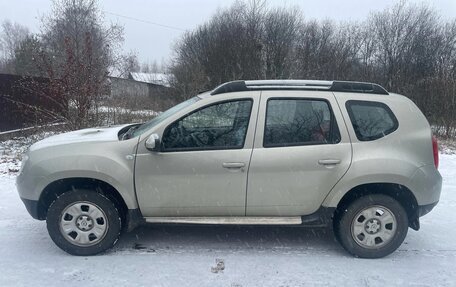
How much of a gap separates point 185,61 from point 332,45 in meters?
11.2

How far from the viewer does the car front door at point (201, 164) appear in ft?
12.3

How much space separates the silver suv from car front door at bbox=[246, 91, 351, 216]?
0.01 metres

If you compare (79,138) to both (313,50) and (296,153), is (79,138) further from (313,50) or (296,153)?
(313,50)

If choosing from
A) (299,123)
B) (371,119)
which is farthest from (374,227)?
(299,123)

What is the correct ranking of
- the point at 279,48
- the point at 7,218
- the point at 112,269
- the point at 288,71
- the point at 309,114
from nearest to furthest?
the point at 112,269 → the point at 309,114 → the point at 7,218 → the point at 288,71 → the point at 279,48

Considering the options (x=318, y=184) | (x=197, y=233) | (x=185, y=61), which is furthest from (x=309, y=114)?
(x=185, y=61)

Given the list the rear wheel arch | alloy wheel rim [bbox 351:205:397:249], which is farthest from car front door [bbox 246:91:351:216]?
alloy wheel rim [bbox 351:205:397:249]

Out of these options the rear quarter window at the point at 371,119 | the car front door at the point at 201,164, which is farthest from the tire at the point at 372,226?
the car front door at the point at 201,164

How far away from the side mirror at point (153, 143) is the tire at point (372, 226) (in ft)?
6.63

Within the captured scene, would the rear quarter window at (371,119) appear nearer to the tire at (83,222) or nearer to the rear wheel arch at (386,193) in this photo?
the rear wheel arch at (386,193)

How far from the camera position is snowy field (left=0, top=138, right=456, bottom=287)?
348 centimetres

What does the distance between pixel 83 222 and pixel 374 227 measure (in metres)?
3.00

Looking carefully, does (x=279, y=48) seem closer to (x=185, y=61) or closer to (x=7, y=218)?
(x=185, y=61)

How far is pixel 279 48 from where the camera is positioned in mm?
26188
